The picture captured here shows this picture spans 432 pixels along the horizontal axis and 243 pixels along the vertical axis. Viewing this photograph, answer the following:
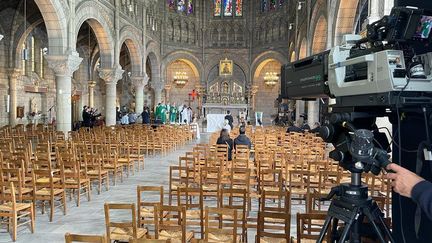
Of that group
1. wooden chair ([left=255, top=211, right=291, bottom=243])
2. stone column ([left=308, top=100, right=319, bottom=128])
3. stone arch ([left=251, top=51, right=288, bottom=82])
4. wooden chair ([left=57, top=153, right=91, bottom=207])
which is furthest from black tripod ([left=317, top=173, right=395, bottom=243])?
stone arch ([left=251, top=51, right=288, bottom=82])

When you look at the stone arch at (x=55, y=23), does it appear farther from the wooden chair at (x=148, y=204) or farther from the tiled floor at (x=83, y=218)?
the wooden chair at (x=148, y=204)

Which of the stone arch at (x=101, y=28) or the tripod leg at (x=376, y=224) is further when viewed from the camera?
the stone arch at (x=101, y=28)

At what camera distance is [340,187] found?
290 centimetres

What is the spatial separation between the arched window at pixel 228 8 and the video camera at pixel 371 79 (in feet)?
132

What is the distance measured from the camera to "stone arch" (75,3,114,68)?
19858 mm

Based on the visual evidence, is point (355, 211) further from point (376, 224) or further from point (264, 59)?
point (264, 59)

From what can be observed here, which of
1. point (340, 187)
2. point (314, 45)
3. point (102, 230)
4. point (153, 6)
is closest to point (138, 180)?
point (102, 230)

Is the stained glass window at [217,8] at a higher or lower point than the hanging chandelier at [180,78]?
higher

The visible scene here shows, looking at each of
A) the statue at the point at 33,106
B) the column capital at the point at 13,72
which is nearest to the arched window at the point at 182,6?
the statue at the point at 33,106

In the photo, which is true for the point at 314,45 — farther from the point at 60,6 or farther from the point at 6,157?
the point at 6,157

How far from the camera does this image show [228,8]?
1642 inches

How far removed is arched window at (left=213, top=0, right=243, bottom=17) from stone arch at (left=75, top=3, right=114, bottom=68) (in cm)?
1999

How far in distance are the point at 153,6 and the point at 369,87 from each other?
35.4 metres

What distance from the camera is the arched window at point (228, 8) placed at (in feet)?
137
